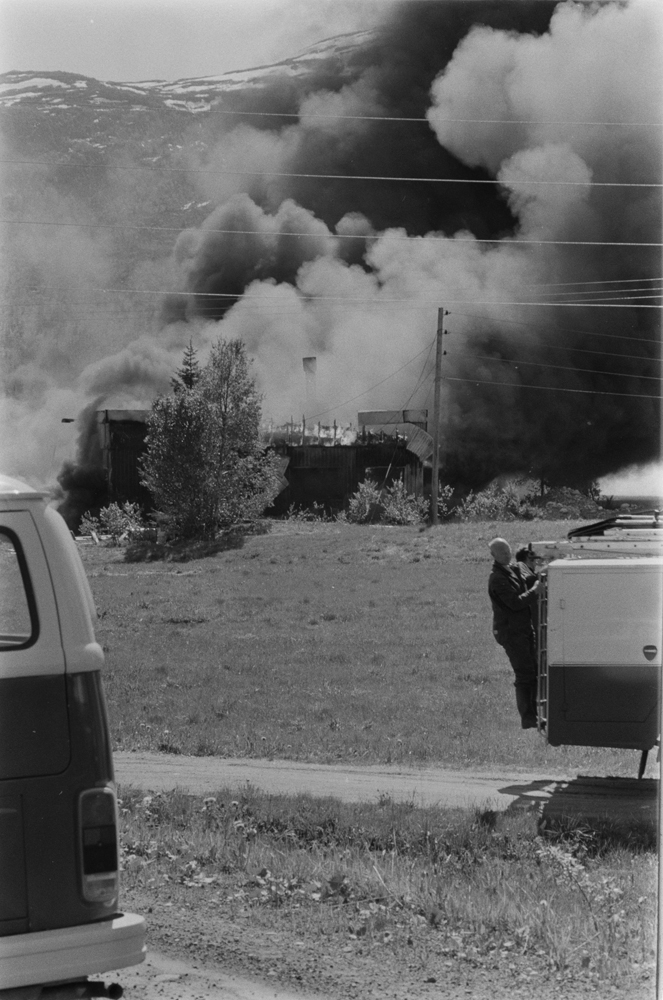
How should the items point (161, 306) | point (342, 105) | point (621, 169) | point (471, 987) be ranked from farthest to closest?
point (161, 306), point (342, 105), point (621, 169), point (471, 987)

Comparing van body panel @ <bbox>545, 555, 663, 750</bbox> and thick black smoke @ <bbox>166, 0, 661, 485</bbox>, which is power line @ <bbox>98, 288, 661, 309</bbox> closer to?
thick black smoke @ <bbox>166, 0, 661, 485</bbox>

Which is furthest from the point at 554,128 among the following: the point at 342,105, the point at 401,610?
the point at 401,610

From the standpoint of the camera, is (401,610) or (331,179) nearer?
(331,179)

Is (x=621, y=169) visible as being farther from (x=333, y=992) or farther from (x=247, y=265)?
(x=333, y=992)

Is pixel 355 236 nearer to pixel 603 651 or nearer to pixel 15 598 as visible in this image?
pixel 603 651

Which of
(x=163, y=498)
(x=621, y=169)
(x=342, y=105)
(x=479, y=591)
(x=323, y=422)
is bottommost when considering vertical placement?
(x=479, y=591)

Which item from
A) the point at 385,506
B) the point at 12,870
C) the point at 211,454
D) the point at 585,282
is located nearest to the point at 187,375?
the point at 211,454
